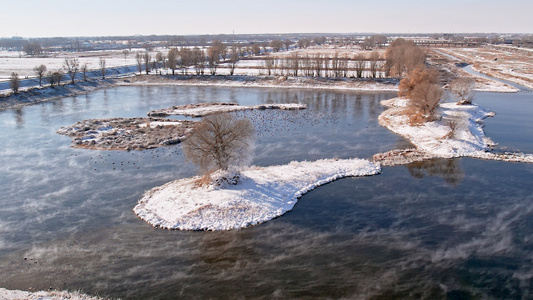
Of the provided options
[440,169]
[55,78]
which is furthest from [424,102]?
[55,78]

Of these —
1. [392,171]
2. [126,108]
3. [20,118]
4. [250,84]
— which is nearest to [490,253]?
[392,171]

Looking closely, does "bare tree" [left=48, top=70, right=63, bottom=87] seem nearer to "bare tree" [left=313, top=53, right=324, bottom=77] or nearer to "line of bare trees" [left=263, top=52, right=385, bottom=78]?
"line of bare trees" [left=263, top=52, right=385, bottom=78]

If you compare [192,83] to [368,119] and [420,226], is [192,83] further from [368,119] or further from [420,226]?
[420,226]

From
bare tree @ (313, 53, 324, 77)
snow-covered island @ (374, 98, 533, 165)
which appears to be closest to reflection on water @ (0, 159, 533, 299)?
snow-covered island @ (374, 98, 533, 165)

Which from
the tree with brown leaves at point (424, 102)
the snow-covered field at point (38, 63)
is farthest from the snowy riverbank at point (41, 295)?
the snow-covered field at point (38, 63)

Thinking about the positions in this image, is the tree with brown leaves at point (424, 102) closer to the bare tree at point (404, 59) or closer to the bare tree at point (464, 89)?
the bare tree at point (464, 89)
